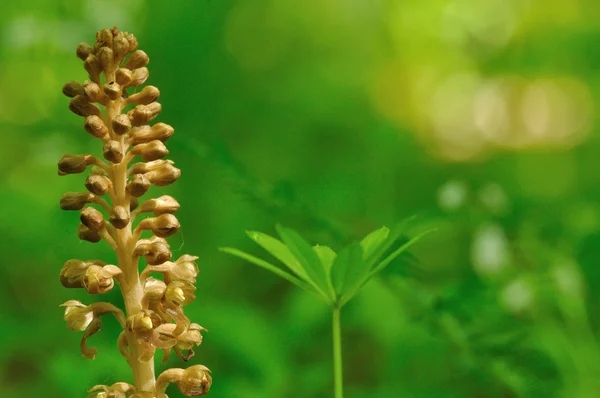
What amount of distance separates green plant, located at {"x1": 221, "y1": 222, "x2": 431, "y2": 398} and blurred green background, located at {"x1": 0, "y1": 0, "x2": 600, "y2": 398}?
1.07ft

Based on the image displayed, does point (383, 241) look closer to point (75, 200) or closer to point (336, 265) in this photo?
point (336, 265)

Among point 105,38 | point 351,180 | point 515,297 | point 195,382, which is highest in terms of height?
point 351,180

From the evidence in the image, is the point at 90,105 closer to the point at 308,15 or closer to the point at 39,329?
the point at 39,329

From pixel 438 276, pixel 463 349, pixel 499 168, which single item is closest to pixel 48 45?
pixel 438 276

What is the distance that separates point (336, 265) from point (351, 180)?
107 inches

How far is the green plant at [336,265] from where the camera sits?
0.71 meters

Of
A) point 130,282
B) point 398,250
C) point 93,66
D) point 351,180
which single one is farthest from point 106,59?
point 351,180

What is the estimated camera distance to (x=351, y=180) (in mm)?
3434

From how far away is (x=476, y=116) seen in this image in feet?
17.3

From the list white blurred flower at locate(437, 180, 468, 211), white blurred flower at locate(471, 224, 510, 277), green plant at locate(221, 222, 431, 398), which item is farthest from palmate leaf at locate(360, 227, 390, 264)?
white blurred flower at locate(471, 224, 510, 277)

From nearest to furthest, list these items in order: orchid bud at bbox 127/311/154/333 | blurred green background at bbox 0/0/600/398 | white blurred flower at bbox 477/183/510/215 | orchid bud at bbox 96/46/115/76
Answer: orchid bud at bbox 127/311/154/333
orchid bud at bbox 96/46/115/76
blurred green background at bbox 0/0/600/398
white blurred flower at bbox 477/183/510/215

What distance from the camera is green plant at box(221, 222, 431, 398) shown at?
708 mm

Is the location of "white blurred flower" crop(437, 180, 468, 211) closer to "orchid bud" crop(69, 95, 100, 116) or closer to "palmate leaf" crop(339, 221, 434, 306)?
"palmate leaf" crop(339, 221, 434, 306)

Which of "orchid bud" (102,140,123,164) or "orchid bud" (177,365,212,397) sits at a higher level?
"orchid bud" (102,140,123,164)
